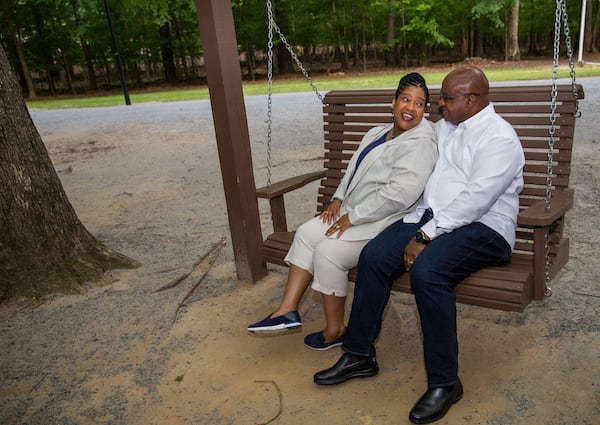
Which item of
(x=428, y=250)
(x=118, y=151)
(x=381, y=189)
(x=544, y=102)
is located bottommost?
(x=118, y=151)

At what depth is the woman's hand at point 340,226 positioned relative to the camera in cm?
304

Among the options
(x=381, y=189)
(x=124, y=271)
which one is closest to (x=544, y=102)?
(x=381, y=189)

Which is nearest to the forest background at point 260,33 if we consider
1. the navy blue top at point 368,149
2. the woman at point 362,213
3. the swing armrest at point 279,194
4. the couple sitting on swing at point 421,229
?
the swing armrest at point 279,194

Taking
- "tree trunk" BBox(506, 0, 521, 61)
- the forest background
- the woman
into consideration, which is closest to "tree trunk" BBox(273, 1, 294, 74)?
the forest background

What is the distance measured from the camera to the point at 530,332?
321 cm

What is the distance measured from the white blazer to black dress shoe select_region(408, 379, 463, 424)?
84 centimetres

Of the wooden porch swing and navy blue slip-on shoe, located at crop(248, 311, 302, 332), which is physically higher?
the wooden porch swing

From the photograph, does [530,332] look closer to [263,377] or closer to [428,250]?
[428,250]

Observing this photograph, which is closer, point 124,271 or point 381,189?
point 381,189

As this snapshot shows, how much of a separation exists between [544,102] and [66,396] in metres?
3.05

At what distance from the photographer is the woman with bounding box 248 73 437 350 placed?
298cm

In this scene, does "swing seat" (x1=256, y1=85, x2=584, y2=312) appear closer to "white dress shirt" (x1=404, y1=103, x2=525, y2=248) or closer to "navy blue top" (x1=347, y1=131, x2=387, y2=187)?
"white dress shirt" (x1=404, y1=103, x2=525, y2=248)

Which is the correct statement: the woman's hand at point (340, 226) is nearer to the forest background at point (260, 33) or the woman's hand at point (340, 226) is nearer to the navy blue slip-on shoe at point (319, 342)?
the navy blue slip-on shoe at point (319, 342)

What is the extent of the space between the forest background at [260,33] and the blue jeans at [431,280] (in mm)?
24853
